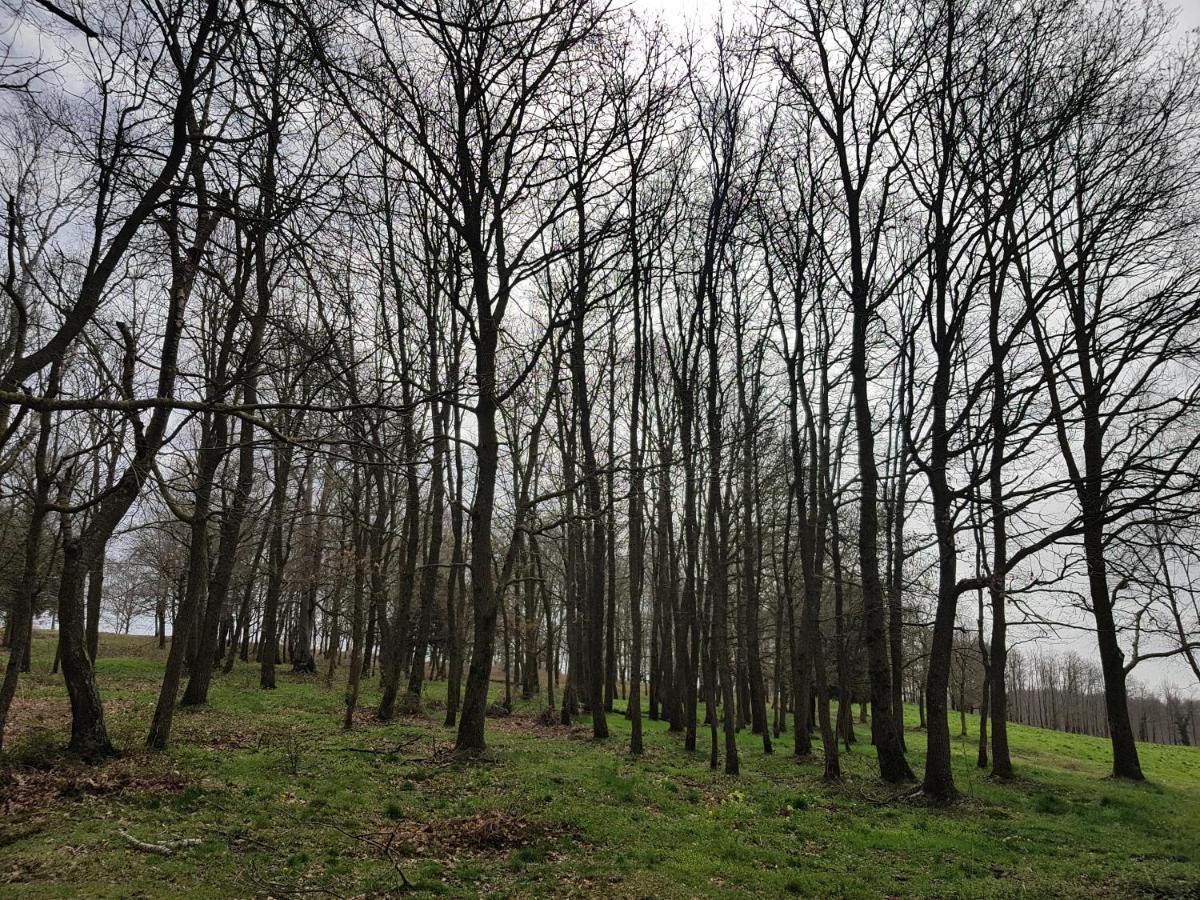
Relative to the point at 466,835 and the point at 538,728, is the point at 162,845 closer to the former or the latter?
the point at 466,835

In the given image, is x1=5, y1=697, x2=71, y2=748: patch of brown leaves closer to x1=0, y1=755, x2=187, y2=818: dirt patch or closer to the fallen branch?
x1=0, y1=755, x2=187, y2=818: dirt patch

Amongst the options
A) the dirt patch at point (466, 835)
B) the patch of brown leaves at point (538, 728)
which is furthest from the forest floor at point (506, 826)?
the patch of brown leaves at point (538, 728)

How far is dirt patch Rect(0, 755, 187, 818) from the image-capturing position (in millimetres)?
7840

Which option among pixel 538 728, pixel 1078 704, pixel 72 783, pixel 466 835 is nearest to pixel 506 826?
pixel 466 835

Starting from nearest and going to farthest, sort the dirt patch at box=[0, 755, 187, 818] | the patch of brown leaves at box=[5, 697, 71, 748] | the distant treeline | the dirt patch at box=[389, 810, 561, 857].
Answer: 1. the dirt patch at box=[389, 810, 561, 857]
2. the dirt patch at box=[0, 755, 187, 818]
3. the patch of brown leaves at box=[5, 697, 71, 748]
4. the distant treeline

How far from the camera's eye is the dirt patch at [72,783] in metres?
7.84

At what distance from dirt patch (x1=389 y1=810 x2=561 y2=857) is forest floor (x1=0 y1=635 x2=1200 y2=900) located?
32 mm

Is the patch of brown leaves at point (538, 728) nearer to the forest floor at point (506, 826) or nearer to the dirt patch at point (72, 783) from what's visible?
the forest floor at point (506, 826)

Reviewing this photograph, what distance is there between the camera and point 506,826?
8430mm

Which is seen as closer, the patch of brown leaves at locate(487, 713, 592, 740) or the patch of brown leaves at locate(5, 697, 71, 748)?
the patch of brown leaves at locate(5, 697, 71, 748)

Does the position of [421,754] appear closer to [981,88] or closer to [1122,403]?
[981,88]

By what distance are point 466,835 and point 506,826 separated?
0.53m

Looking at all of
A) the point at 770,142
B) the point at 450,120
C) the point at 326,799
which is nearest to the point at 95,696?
the point at 326,799

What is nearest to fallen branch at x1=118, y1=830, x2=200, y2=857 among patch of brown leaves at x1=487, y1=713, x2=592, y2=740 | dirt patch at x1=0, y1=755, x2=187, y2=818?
dirt patch at x1=0, y1=755, x2=187, y2=818
